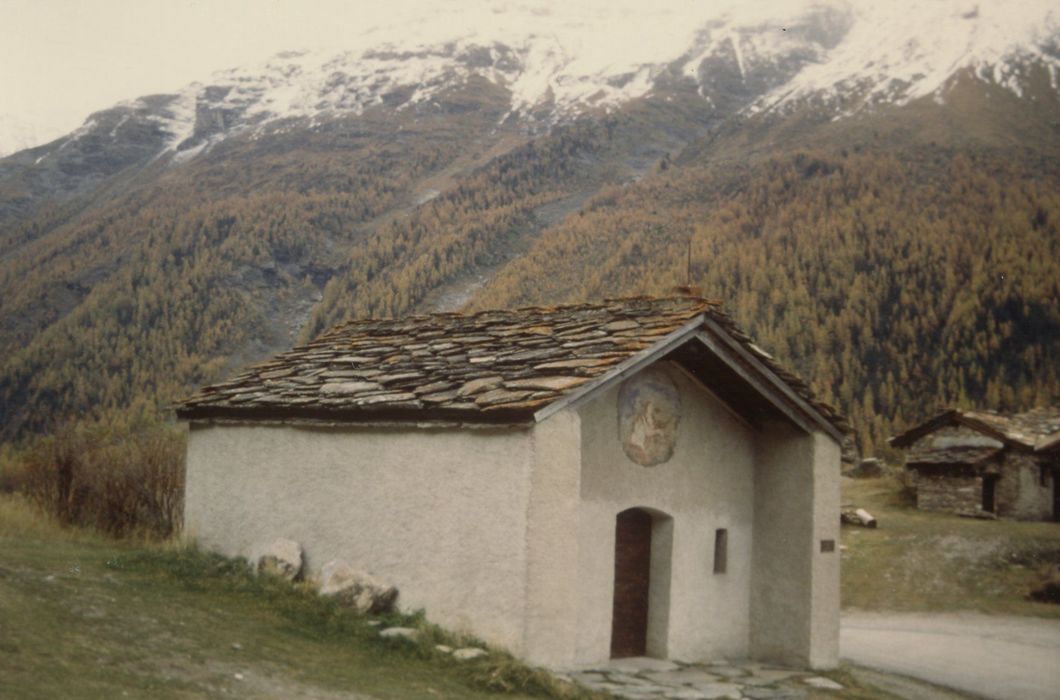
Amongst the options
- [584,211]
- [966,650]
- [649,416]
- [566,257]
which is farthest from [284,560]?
[584,211]

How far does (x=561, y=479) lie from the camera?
9180 millimetres

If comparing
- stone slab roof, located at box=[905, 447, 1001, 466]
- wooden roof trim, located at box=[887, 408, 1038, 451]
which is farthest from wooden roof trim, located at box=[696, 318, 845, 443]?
stone slab roof, located at box=[905, 447, 1001, 466]

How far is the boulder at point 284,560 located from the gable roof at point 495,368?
59.5 inches

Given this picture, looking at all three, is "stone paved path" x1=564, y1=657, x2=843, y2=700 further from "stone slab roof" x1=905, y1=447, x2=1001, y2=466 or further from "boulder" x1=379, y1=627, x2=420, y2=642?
"stone slab roof" x1=905, y1=447, x2=1001, y2=466

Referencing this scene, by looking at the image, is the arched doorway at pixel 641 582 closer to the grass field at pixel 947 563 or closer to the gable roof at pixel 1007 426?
the grass field at pixel 947 563

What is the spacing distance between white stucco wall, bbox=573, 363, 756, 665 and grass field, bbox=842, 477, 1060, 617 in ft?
30.7

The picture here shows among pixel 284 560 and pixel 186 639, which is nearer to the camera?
pixel 186 639

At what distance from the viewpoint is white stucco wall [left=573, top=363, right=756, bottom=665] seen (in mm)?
10312

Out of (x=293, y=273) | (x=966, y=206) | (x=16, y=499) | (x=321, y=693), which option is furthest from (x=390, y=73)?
(x=321, y=693)

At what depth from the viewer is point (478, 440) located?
377 inches

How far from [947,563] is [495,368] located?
15898 mm

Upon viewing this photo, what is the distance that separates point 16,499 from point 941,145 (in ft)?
253

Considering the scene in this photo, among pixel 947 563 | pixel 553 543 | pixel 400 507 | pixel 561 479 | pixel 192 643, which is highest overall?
pixel 561 479

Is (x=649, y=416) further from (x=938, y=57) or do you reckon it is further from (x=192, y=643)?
(x=938, y=57)
